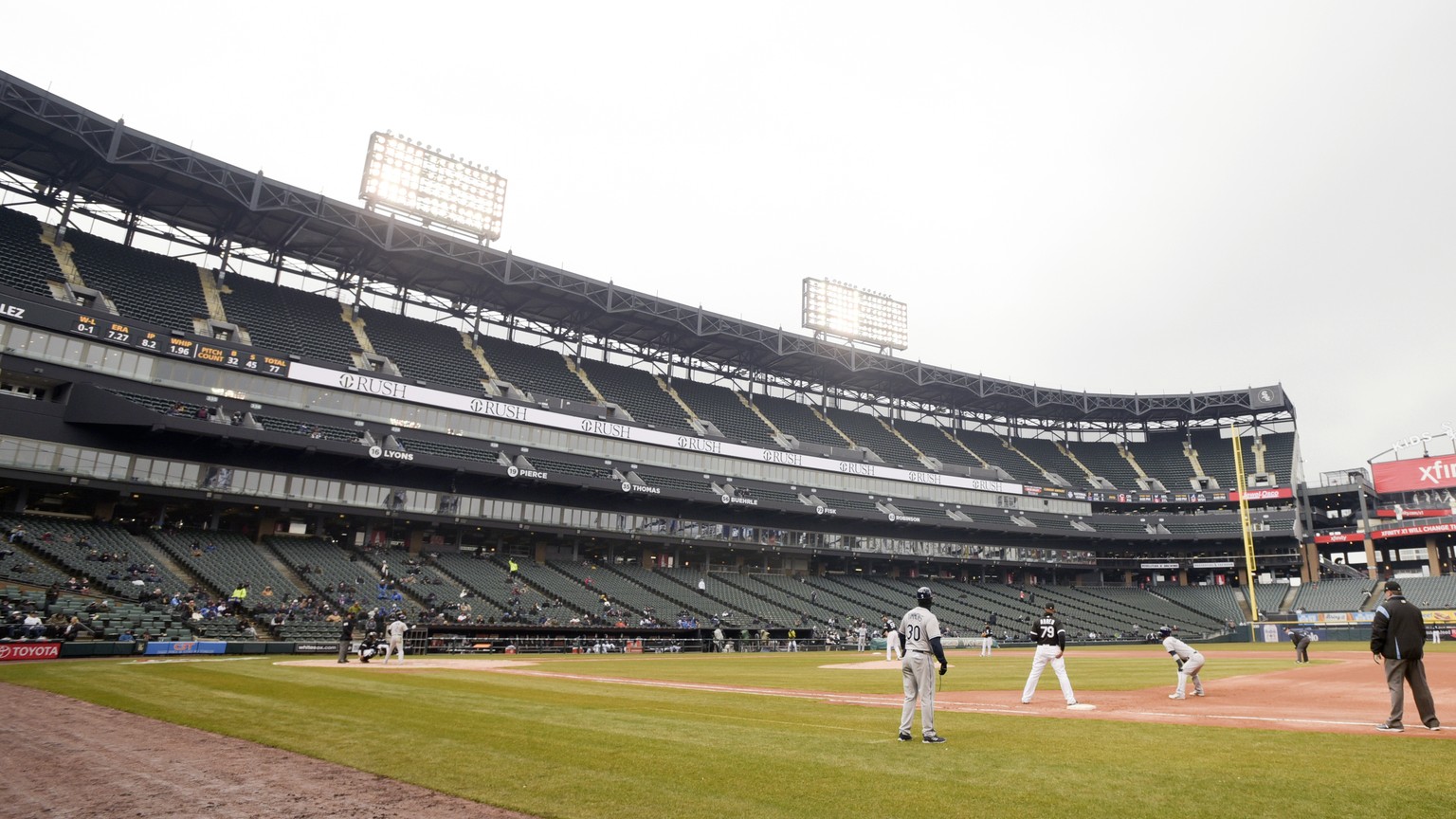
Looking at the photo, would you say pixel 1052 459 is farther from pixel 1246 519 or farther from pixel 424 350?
pixel 424 350

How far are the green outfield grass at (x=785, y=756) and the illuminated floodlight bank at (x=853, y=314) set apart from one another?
66.9 metres

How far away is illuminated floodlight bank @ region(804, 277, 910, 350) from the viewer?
8006cm

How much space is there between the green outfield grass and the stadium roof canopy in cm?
4220

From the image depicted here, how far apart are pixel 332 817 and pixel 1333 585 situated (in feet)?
309

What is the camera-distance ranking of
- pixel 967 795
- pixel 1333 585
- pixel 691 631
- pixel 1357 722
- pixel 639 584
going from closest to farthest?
pixel 967 795, pixel 1357 722, pixel 691 631, pixel 639 584, pixel 1333 585

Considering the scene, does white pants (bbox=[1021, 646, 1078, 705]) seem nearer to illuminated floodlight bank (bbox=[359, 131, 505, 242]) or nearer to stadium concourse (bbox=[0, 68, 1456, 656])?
stadium concourse (bbox=[0, 68, 1456, 656])

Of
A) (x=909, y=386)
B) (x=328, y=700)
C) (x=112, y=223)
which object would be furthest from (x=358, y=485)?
(x=909, y=386)

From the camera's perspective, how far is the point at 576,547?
58938 millimetres

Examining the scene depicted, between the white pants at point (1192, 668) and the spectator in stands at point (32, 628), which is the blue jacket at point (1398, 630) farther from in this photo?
the spectator in stands at point (32, 628)

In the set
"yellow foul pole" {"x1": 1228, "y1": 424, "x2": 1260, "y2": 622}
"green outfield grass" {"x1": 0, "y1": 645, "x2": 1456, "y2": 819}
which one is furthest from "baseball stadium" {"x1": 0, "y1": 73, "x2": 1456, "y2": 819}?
"yellow foul pole" {"x1": 1228, "y1": 424, "x2": 1260, "y2": 622}

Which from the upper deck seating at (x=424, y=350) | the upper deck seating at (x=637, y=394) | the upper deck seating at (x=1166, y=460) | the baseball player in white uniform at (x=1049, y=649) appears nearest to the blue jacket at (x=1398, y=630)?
the baseball player in white uniform at (x=1049, y=649)

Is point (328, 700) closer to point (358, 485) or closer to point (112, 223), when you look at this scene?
point (358, 485)

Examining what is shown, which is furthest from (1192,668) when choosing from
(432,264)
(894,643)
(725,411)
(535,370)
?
(725,411)

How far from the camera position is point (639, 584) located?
2205 inches
